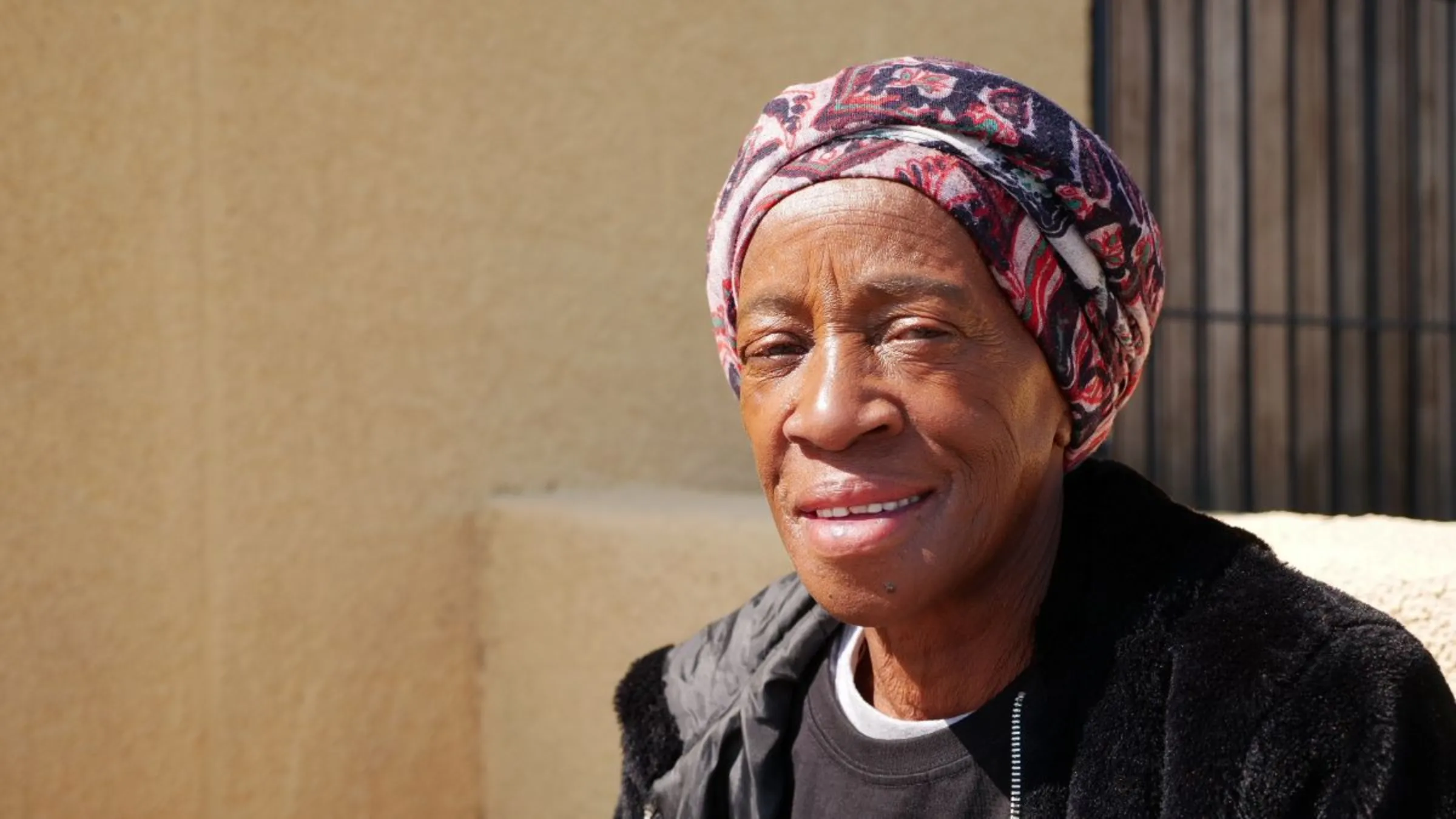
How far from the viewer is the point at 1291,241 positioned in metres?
5.23

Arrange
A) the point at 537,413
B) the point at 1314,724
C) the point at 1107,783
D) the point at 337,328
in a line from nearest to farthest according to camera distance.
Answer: the point at 1314,724 → the point at 1107,783 → the point at 337,328 → the point at 537,413

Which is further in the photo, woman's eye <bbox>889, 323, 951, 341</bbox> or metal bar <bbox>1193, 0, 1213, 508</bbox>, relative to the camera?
metal bar <bbox>1193, 0, 1213, 508</bbox>

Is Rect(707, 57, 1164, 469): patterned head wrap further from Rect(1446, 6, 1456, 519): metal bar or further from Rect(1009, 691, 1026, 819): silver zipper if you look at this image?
Rect(1446, 6, 1456, 519): metal bar

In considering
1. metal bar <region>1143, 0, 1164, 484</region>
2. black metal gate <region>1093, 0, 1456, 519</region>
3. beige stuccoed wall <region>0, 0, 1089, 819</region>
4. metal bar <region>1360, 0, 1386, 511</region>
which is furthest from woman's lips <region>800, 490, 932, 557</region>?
metal bar <region>1360, 0, 1386, 511</region>

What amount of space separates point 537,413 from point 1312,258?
319 centimetres

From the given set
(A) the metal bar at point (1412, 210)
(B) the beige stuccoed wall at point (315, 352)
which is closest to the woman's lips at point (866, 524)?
(B) the beige stuccoed wall at point (315, 352)

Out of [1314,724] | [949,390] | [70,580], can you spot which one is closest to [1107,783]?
[1314,724]

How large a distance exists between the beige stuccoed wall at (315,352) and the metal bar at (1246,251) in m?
1.85

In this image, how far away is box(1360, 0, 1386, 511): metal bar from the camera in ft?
17.4

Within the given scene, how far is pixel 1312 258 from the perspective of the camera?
17.5 feet

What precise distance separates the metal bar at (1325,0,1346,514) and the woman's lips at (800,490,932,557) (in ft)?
13.6

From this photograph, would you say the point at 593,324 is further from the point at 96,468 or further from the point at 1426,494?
the point at 1426,494

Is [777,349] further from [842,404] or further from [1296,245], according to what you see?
[1296,245]

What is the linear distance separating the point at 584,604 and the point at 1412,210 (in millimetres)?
3896
